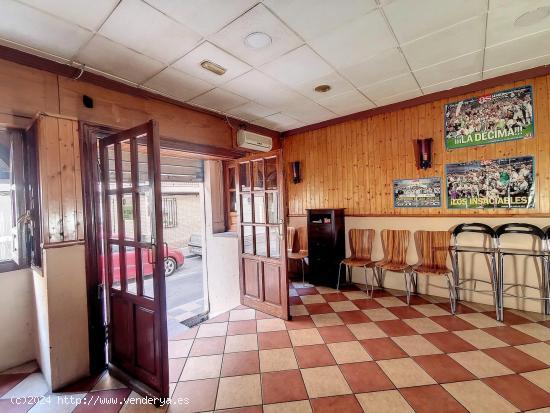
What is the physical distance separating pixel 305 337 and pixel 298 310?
2.31ft

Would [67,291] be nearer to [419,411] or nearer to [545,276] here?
[419,411]

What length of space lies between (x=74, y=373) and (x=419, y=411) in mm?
2848

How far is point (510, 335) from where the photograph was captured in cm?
275

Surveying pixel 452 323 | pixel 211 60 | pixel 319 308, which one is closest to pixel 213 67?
pixel 211 60

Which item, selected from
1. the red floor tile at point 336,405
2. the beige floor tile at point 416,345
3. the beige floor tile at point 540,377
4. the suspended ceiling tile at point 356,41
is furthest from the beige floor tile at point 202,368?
the suspended ceiling tile at point 356,41

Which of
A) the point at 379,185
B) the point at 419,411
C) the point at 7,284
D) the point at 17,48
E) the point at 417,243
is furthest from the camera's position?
the point at 379,185

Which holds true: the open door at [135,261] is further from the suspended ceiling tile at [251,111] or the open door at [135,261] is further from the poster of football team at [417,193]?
the poster of football team at [417,193]

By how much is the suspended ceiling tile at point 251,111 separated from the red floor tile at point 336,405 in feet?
11.5

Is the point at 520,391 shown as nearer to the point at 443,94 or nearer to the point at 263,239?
the point at 263,239

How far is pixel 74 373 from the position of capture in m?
2.33

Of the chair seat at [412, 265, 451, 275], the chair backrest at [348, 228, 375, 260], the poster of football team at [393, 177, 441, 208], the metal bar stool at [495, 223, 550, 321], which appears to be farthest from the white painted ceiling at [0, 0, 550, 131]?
the chair seat at [412, 265, 451, 275]

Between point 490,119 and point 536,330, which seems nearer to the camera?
point 536,330

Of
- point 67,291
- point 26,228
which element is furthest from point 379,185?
point 26,228

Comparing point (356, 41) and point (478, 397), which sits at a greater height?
point (356, 41)
